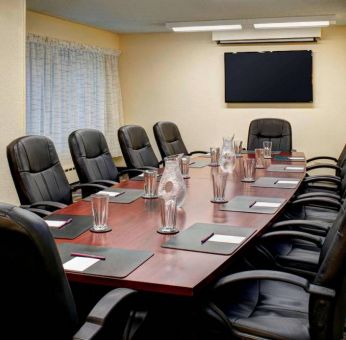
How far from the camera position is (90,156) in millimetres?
3996

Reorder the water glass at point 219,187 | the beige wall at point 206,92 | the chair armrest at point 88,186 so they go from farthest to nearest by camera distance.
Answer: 1. the beige wall at point 206,92
2. the chair armrest at point 88,186
3. the water glass at point 219,187

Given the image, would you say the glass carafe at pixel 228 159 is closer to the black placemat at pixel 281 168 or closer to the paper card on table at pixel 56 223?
the black placemat at pixel 281 168

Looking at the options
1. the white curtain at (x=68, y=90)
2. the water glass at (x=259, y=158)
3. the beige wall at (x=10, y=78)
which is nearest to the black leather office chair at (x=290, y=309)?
the water glass at (x=259, y=158)

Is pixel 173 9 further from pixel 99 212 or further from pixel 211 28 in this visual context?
pixel 99 212

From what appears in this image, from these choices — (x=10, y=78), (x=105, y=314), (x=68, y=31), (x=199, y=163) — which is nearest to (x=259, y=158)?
(x=199, y=163)

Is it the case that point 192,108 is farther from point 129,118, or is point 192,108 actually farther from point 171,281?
point 171,281

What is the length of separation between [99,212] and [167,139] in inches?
131

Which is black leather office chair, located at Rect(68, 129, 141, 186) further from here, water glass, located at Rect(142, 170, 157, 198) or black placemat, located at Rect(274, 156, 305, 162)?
black placemat, located at Rect(274, 156, 305, 162)

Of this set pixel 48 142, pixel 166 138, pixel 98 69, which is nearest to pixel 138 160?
pixel 166 138

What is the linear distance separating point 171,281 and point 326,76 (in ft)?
18.2

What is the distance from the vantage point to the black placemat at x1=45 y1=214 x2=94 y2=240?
2.17m

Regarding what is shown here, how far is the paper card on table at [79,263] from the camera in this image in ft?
5.71

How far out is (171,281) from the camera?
1612 millimetres

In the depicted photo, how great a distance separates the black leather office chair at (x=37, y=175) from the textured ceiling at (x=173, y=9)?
2212 mm
